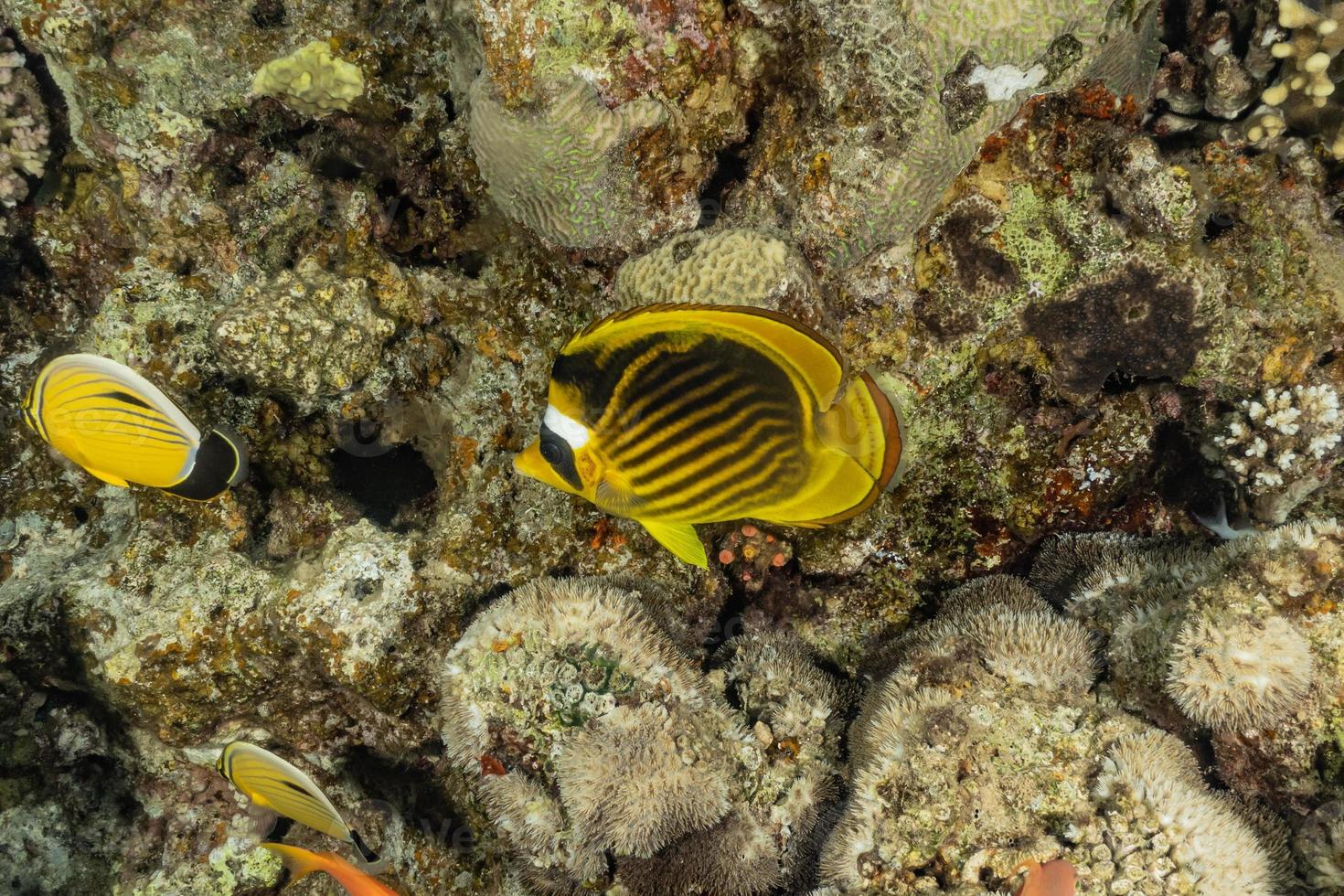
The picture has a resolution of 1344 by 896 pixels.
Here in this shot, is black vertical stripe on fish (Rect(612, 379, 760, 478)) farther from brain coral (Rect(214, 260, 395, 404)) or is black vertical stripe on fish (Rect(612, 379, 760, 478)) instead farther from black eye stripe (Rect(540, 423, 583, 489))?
brain coral (Rect(214, 260, 395, 404))

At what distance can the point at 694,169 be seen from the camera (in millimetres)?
2902

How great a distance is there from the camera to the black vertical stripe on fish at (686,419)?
158 centimetres

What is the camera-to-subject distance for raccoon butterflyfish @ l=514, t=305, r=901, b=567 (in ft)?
4.81

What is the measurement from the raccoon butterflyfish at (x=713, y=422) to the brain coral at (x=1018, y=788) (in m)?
1.41

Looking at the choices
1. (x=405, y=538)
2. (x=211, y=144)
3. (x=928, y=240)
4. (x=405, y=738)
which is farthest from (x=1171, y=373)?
(x=211, y=144)

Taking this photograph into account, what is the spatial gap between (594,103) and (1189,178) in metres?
2.24

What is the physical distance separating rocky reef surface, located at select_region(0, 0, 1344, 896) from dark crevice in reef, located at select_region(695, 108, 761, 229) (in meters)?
0.02

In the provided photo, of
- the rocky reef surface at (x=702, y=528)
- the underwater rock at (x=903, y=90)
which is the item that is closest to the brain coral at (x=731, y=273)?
the rocky reef surface at (x=702, y=528)

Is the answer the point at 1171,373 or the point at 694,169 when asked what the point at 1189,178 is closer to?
the point at 1171,373

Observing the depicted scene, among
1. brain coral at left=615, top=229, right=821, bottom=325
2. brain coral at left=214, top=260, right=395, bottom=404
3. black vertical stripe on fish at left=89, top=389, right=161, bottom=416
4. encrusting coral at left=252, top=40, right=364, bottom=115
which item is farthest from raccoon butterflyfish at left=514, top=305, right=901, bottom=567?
encrusting coral at left=252, top=40, right=364, bottom=115

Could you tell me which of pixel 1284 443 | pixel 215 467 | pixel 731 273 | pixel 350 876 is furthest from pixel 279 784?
pixel 1284 443

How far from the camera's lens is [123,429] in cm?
242

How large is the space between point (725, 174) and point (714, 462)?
72.0 inches

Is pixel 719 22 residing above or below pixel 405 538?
above
